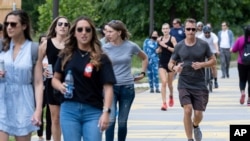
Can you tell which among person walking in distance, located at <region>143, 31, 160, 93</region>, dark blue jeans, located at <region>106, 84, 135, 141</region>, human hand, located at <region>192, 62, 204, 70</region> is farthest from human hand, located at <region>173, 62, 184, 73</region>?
person walking in distance, located at <region>143, 31, 160, 93</region>

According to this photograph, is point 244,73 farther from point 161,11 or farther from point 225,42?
point 161,11

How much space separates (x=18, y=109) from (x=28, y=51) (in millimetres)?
577

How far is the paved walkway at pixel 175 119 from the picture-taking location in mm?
14875

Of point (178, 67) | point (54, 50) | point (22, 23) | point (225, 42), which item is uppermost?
point (22, 23)

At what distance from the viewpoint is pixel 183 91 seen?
43.1ft

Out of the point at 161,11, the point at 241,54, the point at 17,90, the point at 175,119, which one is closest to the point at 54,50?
the point at 17,90

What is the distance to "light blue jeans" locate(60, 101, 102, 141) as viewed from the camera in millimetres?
8531

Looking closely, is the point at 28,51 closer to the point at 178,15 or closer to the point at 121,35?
the point at 121,35

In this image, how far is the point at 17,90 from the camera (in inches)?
348

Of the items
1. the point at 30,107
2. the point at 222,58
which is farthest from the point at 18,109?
the point at 222,58

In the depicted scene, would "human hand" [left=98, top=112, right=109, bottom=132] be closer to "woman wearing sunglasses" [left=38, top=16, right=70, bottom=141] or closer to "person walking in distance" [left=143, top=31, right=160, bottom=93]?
"woman wearing sunglasses" [left=38, top=16, right=70, bottom=141]

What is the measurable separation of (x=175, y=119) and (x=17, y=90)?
9154mm

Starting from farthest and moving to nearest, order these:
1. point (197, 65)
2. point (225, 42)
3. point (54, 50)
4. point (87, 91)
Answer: point (225, 42), point (197, 65), point (54, 50), point (87, 91)

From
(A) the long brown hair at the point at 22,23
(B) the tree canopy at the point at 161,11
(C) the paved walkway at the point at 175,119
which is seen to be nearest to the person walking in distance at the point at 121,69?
(C) the paved walkway at the point at 175,119
